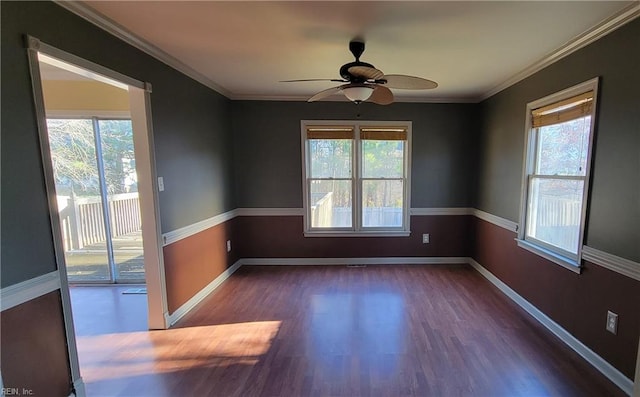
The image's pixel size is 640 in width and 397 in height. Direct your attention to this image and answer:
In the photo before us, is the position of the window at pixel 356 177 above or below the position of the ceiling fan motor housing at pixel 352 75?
below

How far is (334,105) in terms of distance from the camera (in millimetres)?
A: 3992

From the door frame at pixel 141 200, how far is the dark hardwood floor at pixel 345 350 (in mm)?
284

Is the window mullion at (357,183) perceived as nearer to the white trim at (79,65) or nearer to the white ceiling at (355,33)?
the white ceiling at (355,33)

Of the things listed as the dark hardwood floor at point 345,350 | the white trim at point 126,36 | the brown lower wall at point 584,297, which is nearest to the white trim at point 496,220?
the brown lower wall at point 584,297

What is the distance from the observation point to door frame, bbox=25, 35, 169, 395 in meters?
1.61

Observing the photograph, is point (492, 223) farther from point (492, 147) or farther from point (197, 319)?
point (197, 319)

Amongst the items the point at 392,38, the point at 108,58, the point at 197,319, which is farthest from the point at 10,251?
the point at 392,38

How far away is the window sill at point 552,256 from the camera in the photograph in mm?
2236

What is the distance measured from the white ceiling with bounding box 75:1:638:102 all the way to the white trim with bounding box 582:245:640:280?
5.20 ft

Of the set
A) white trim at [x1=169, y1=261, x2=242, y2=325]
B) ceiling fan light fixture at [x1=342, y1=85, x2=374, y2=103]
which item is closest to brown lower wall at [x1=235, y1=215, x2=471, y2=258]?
white trim at [x1=169, y1=261, x2=242, y2=325]

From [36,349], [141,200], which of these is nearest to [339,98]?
[141,200]

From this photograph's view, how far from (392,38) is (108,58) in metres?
2.08

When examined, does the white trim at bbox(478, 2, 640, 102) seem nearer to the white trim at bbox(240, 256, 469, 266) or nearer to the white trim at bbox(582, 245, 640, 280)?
the white trim at bbox(582, 245, 640, 280)

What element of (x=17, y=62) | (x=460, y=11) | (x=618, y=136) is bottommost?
(x=618, y=136)
